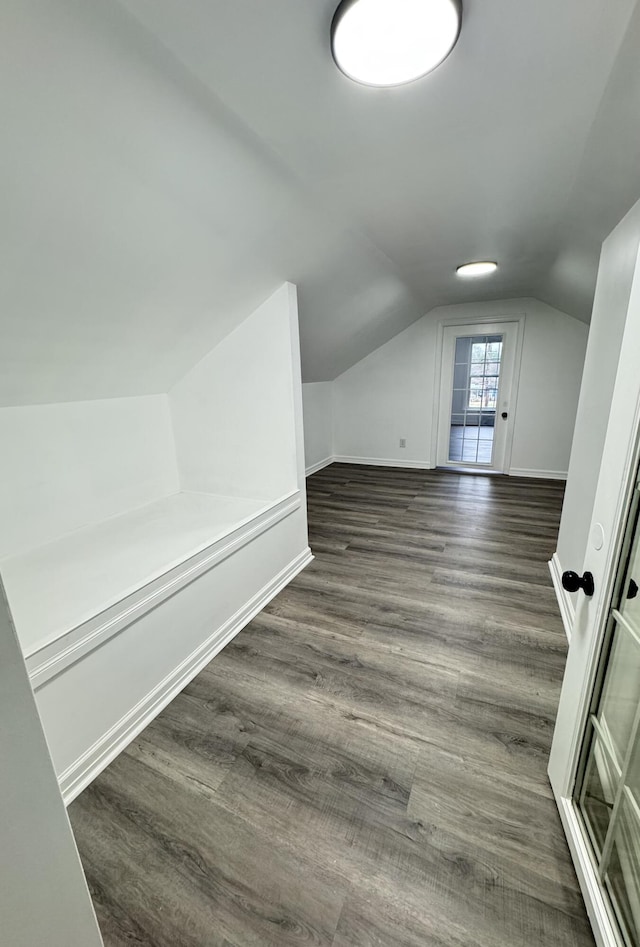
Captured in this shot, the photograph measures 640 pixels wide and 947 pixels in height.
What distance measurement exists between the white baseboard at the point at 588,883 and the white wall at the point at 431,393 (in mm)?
4193

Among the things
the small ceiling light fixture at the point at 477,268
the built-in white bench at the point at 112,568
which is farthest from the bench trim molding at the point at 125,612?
the small ceiling light fixture at the point at 477,268

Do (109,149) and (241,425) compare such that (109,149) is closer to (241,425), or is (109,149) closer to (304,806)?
(241,425)

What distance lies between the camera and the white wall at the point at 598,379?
5.26 feet

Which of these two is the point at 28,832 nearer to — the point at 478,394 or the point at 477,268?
the point at 477,268

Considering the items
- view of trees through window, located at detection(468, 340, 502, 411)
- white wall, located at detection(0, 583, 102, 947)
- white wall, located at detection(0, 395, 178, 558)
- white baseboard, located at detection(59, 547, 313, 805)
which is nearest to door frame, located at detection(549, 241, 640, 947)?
white wall, located at detection(0, 583, 102, 947)

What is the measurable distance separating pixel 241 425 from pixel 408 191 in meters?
1.69

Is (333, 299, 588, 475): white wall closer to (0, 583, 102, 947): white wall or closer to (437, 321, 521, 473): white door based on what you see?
(437, 321, 521, 473): white door

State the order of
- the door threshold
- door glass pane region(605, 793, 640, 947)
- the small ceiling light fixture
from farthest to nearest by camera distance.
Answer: the door threshold, the small ceiling light fixture, door glass pane region(605, 793, 640, 947)

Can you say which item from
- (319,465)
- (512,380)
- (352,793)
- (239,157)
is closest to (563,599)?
(352,793)

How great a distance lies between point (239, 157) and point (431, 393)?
13.3ft

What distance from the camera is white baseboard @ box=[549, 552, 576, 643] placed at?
202cm

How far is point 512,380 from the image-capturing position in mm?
4605

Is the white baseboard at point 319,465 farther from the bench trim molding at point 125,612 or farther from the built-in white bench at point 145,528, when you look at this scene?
the bench trim molding at point 125,612

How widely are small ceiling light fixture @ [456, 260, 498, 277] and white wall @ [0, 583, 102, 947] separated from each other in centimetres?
349
